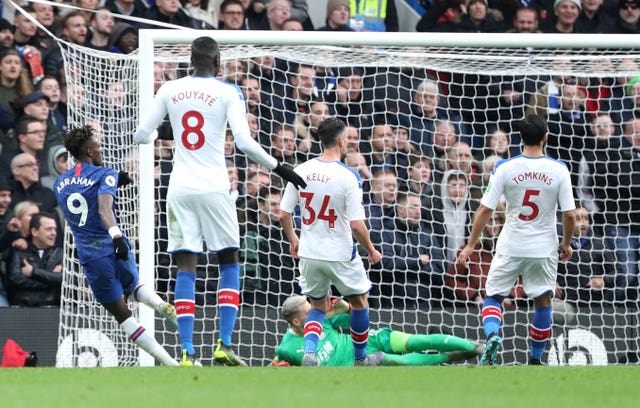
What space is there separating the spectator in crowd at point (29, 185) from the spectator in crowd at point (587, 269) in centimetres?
513

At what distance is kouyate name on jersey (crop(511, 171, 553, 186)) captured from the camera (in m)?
10.6

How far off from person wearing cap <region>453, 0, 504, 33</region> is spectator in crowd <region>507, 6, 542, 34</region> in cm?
20

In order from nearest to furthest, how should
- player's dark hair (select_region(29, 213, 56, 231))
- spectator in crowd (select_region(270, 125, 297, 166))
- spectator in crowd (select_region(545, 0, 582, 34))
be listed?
player's dark hair (select_region(29, 213, 56, 231))
spectator in crowd (select_region(270, 125, 297, 166))
spectator in crowd (select_region(545, 0, 582, 34))

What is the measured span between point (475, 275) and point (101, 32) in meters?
4.56

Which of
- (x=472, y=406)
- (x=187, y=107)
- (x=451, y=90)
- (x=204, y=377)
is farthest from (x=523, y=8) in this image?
(x=472, y=406)

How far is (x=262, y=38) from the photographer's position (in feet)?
39.1

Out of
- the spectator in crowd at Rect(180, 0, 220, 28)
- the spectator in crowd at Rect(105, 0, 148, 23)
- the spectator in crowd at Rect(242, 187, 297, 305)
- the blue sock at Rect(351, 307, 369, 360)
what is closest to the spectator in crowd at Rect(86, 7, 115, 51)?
the spectator in crowd at Rect(105, 0, 148, 23)

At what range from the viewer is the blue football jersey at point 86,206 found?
10102mm

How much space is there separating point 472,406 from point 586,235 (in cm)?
778

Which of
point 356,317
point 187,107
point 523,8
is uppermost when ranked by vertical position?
point 523,8

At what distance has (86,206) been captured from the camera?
10148 mm

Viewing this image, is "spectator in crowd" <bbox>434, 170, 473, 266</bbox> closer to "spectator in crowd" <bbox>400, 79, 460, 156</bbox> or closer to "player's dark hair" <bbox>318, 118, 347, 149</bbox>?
"spectator in crowd" <bbox>400, 79, 460, 156</bbox>

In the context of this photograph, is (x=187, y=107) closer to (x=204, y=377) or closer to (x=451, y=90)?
(x=204, y=377)

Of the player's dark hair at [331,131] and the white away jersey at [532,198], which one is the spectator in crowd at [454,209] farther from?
the player's dark hair at [331,131]
